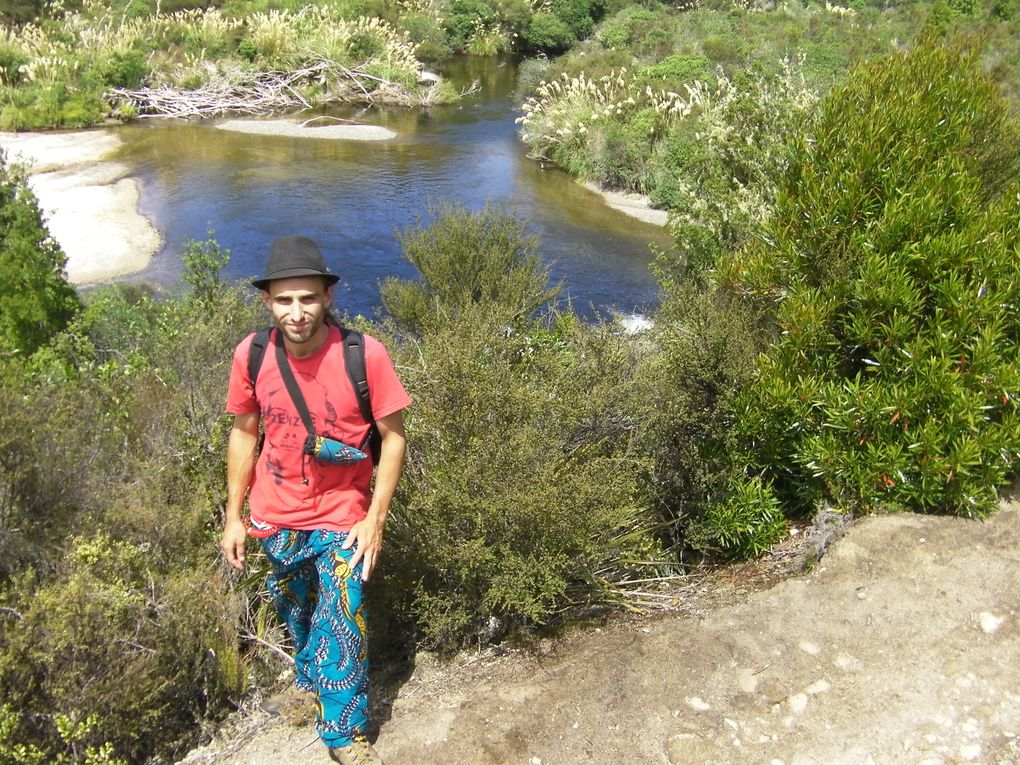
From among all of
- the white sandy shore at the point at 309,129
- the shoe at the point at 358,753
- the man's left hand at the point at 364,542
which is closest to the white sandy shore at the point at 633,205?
the white sandy shore at the point at 309,129

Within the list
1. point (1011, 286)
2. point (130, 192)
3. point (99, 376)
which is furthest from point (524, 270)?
point (130, 192)

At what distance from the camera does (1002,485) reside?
156 inches

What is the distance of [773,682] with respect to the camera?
3145mm

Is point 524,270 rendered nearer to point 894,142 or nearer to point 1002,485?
point 894,142

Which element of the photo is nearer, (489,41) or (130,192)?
(130,192)

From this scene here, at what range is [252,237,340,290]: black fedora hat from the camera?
261 cm

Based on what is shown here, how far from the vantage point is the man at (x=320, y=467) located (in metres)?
2.66

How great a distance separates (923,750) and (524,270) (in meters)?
7.08

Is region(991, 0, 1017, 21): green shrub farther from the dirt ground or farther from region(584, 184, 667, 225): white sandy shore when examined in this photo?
the dirt ground

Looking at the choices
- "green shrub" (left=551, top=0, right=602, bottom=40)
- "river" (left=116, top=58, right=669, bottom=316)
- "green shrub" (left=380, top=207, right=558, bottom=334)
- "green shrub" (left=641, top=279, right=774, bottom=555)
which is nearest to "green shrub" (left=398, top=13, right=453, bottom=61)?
"green shrub" (left=551, top=0, right=602, bottom=40)

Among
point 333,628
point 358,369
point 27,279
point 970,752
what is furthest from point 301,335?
point 27,279

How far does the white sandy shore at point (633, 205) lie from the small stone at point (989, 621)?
42.2ft

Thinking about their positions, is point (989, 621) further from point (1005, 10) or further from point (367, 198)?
point (1005, 10)

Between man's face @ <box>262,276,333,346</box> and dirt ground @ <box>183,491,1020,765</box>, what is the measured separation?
1.54 metres
